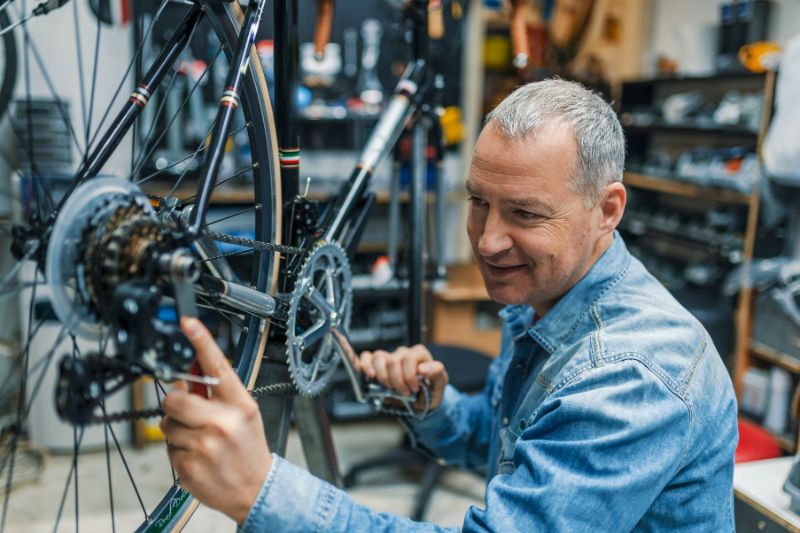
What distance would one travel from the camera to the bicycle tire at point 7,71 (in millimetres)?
1489

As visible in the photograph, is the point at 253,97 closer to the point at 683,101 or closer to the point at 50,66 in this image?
the point at 50,66

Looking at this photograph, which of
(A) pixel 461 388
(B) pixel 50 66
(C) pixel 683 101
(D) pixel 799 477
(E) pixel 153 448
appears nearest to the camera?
(D) pixel 799 477

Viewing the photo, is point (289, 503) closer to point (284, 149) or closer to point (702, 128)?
point (284, 149)

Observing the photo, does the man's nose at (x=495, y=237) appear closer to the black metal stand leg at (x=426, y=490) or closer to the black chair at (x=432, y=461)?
the black chair at (x=432, y=461)

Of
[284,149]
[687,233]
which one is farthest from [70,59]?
[687,233]

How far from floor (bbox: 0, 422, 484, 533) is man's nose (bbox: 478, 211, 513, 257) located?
5.44 ft

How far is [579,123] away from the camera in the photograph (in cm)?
88

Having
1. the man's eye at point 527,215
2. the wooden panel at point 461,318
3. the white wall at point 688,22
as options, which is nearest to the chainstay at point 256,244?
the man's eye at point 527,215

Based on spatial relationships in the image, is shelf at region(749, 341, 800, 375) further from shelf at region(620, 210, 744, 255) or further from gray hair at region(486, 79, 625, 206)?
gray hair at region(486, 79, 625, 206)

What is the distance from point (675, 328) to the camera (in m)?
0.87

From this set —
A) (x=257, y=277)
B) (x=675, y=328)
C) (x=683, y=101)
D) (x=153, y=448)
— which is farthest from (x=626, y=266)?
(x=683, y=101)

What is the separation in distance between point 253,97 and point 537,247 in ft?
1.51

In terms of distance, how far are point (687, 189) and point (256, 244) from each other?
2.82 m

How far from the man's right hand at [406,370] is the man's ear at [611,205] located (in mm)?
371
